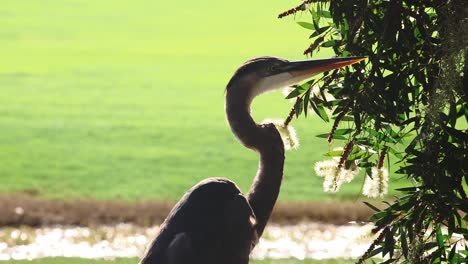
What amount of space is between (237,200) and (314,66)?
0.70 m

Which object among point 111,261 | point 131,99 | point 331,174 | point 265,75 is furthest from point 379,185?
point 131,99

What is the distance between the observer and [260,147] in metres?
5.10

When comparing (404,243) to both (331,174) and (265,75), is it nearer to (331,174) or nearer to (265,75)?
(331,174)

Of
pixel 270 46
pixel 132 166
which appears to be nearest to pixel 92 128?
pixel 132 166

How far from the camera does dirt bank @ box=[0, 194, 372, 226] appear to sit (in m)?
9.77

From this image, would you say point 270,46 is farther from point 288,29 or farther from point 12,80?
point 12,80

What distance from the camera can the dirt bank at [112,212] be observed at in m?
9.77

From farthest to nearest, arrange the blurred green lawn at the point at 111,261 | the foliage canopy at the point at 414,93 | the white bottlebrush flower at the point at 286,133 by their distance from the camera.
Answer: the blurred green lawn at the point at 111,261
the white bottlebrush flower at the point at 286,133
the foliage canopy at the point at 414,93

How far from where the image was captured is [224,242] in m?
4.80

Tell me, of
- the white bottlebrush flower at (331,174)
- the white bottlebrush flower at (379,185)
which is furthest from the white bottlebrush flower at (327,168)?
the white bottlebrush flower at (379,185)

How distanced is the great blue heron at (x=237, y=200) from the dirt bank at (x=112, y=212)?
470cm

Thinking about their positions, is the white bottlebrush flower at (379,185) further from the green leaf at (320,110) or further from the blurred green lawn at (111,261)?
the blurred green lawn at (111,261)

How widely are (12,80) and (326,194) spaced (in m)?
8.24

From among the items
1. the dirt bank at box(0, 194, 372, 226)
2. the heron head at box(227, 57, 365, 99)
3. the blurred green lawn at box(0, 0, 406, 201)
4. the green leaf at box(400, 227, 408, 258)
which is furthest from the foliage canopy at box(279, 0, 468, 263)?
the blurred green lawn at box(0, 0, 406, 201)
